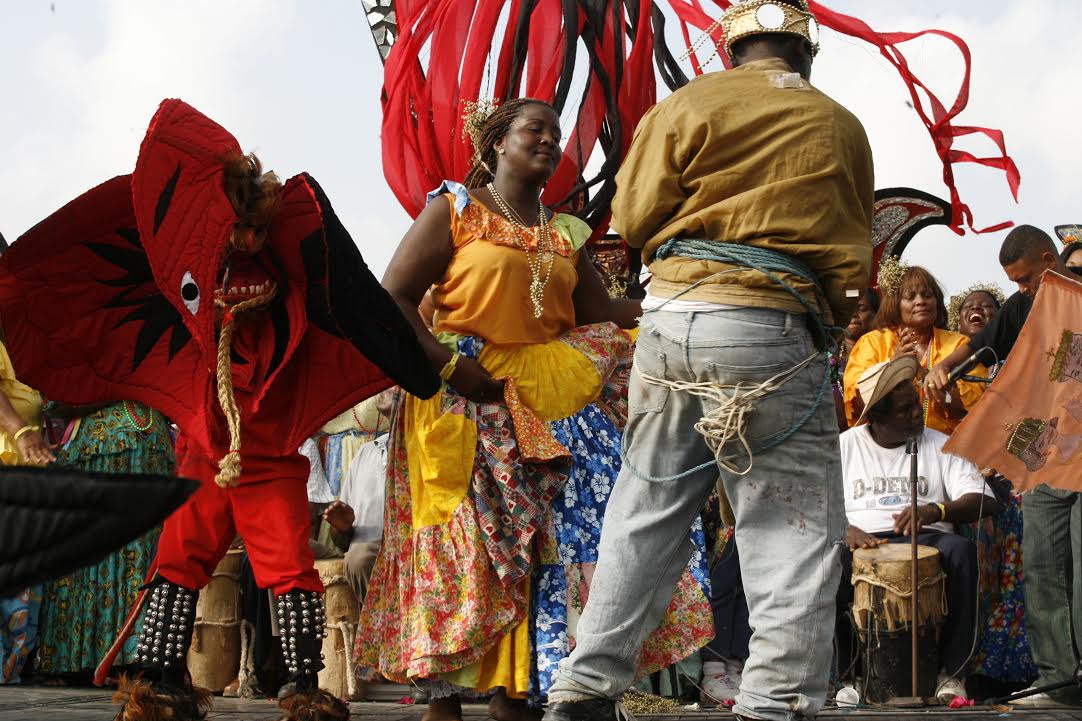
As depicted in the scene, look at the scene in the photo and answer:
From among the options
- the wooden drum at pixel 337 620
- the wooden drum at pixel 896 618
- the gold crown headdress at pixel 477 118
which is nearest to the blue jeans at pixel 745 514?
the gold crown headdress at pixel 477 118

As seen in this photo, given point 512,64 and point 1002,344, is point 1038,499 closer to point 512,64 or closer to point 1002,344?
point 1002,344

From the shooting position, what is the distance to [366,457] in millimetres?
7656

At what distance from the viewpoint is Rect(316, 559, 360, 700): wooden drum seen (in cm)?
696

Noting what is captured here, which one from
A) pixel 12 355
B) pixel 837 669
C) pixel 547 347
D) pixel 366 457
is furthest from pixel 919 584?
pixel 12 355

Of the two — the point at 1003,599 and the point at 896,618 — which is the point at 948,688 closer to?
the point at 896,618

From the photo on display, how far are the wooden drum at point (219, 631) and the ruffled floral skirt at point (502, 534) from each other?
107 inches

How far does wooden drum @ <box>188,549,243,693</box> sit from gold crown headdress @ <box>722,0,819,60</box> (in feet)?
15.3

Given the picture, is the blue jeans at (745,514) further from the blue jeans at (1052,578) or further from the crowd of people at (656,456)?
the blue jeans at (1052,578)

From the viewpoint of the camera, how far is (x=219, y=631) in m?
7.38

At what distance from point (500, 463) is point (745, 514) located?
1.31m

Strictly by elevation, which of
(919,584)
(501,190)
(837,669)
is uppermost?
(501,190)

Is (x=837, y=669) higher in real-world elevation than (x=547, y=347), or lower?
lower

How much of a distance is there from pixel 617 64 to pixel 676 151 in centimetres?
422

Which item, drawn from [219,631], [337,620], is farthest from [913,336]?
[219,631]
